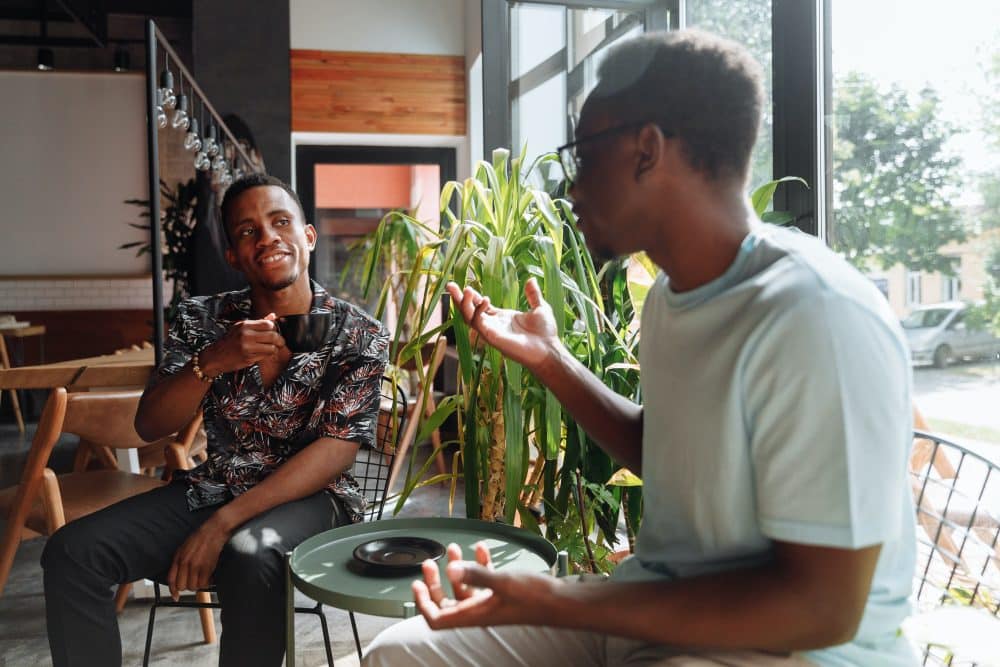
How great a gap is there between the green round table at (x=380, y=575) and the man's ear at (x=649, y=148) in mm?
590

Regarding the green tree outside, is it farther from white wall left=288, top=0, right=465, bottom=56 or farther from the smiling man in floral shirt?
white wall left=288, top=0, right=465, bottom=56

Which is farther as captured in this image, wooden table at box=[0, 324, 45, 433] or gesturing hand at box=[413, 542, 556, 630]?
wooden table at box=[0, 324, 45, 433]

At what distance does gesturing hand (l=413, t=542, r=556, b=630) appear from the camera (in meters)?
0.86

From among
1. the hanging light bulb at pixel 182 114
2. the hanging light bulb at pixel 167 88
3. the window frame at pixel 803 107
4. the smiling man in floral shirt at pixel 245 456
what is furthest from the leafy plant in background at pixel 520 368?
the hanging light bulb at pixel 182 114

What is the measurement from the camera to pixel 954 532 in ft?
5.45

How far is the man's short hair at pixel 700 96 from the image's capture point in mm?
910

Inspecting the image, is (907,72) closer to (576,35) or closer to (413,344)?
(413,344)

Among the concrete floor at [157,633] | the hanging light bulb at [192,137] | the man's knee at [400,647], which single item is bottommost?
the concrete floor at [157,633]

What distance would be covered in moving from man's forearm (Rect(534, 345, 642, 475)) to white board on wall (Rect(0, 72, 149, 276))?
7.31m

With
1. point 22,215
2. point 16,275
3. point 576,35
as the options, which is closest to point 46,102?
point 22,215

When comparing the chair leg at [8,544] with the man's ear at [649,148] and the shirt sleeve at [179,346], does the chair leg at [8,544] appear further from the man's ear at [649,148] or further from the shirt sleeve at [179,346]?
the man's ear at [649,148]

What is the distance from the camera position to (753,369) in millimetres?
838

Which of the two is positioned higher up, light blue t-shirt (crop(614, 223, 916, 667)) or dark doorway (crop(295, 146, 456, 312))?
dark doorway (crop(295, 146, 456, 312))

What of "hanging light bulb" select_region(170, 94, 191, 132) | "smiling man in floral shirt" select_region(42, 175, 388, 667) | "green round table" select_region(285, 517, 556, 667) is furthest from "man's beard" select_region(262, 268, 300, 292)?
"hanging light bulb" select_region(170, 94, 191, 132)
